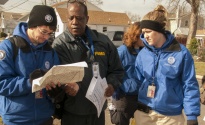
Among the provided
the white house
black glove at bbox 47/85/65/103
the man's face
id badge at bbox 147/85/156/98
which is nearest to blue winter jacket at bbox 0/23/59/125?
black glove at bbox 47/85/65/103

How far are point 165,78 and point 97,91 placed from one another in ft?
2.39

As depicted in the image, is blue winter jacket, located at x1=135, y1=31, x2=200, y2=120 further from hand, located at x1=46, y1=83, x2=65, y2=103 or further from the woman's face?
hand, located at x1=46, y1=83, x2=65, y2=103

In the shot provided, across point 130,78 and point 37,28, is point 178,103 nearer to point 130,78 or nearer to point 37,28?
point 130,78

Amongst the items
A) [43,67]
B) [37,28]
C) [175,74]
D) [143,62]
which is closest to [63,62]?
[43,67]

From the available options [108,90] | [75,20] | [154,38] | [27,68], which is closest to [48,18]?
[75,20]

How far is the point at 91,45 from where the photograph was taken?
289 centimetres

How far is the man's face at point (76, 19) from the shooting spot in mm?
2783

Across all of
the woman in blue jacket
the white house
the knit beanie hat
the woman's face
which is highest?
the white house

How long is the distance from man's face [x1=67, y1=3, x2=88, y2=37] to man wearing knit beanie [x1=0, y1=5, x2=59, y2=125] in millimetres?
290

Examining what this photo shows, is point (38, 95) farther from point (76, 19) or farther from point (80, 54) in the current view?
point (76, 19)

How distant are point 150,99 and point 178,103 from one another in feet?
0.98

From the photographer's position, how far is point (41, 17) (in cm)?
246

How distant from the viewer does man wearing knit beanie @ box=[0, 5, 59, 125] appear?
2.29 metres

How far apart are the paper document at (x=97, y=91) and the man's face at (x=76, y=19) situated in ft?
1.87
